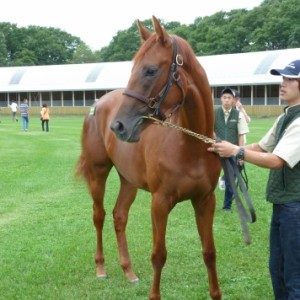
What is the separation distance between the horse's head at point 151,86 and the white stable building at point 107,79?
38.8 m

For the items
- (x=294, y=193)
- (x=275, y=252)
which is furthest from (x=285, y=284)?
(x=294, y=193)

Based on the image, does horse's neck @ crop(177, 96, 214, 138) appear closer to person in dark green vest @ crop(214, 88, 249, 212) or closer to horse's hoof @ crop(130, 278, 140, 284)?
horse's hoof @ crop(130, 278, 140, 284)

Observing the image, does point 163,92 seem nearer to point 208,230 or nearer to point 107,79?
point 208,230

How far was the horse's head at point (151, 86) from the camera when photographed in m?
3.53

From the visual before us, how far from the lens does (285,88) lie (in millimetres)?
3539

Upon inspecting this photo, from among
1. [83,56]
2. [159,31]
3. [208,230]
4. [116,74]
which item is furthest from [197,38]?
[159,31]

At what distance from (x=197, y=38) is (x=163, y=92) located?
237 feet

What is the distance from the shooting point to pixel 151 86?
356 centimetres

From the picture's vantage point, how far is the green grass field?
5.02 metres

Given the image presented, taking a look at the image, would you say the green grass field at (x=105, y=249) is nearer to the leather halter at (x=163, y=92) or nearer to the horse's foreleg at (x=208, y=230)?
the horse's foreleg at (x=208, y=230)

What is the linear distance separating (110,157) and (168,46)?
2204mm

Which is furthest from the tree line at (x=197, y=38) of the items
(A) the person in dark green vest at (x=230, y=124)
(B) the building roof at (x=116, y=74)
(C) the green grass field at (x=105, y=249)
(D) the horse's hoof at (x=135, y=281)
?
(D) the horse's hoof at (x=135, y=281)

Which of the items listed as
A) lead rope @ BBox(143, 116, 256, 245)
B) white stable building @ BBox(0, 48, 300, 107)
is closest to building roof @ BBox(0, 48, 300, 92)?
white stable building @ BBox(0, 48, 300, 107)

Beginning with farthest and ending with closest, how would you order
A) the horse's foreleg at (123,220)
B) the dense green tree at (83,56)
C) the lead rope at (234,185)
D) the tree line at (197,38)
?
the dense green tree at (83,56)
the tree line at (197,38)
the horse's foreleg at (123,220)
the lead rope at (234,185)
